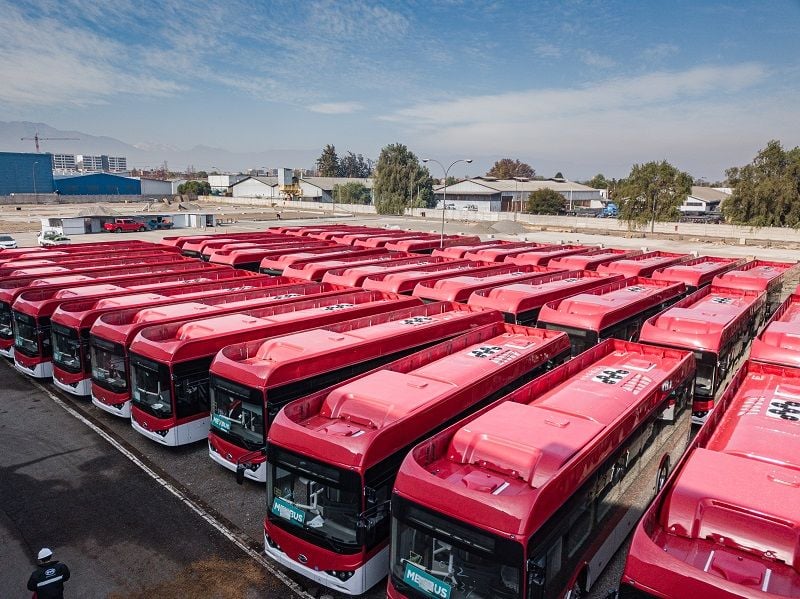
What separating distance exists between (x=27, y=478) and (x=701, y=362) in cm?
1352

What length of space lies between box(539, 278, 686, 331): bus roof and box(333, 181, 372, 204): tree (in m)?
91.4

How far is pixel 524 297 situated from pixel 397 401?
835 cm

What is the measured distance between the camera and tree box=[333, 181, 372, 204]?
108m

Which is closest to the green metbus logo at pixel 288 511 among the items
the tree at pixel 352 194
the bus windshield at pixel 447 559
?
the bus windshield at pixel 447 559

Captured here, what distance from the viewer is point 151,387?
1178 cm

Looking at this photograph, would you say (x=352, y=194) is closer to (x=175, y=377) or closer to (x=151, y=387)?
(x=151, y=387)

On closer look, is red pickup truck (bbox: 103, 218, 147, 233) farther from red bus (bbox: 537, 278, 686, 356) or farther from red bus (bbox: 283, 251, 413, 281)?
red bus (bbox: 537, 278, 686, 356)

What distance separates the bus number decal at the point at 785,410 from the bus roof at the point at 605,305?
15.7 ft

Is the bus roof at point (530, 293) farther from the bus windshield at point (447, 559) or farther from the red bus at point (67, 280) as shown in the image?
the red bus at point (67, 280)

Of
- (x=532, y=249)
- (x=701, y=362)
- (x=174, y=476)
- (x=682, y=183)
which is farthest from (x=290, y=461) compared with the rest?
(x=682, y=183)

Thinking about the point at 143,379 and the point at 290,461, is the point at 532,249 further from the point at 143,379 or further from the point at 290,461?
the point at 290,461

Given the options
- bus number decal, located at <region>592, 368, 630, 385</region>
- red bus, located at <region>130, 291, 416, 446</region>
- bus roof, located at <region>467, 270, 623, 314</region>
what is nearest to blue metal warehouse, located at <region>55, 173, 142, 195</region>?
bus roof, located at <region>467, 270, 623, 314</region>

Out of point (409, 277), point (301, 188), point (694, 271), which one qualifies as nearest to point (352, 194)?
point (301, 188)

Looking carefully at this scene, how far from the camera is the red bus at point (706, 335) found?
1211 centimetres
